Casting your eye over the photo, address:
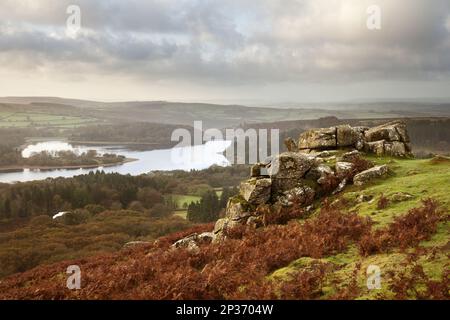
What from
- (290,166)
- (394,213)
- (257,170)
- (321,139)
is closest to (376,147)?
(321,139)

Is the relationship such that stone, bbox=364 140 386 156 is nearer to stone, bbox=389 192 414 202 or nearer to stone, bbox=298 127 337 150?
stone, bbox=298 127 337 150

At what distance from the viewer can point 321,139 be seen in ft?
87.6

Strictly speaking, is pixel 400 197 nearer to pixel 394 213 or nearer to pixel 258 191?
pixel 394 213

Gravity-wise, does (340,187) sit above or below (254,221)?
A: above

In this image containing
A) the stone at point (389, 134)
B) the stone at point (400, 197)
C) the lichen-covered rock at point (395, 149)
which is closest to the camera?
the stone at point (400, 197)

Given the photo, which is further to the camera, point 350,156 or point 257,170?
point 350,156

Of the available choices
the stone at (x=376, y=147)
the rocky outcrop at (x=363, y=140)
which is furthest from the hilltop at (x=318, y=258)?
the rocky outcrop at (x=363, y=140)

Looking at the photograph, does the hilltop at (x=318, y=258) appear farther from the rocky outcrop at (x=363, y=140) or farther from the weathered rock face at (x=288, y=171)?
the rocky outcrop at (x=363, y=140)

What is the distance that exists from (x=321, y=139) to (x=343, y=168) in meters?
5.20

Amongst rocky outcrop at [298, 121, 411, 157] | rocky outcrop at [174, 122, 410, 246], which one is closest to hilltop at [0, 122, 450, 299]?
rocky outcrop at [174, 122, 410, 246]

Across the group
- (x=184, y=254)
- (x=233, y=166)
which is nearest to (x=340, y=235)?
(x=184, y=254)

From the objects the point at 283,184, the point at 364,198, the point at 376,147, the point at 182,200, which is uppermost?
the point at 376,147

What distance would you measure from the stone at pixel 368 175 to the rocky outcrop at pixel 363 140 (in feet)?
15.8

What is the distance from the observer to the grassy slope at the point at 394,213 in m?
11.1
